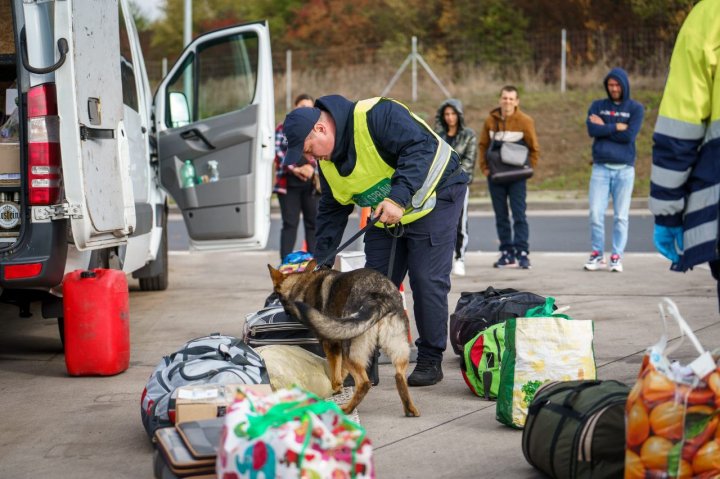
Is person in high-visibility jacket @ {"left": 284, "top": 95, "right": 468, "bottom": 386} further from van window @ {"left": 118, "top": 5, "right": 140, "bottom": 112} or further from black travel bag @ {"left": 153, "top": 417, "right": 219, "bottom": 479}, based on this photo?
van window @ {"left": 118, "top": 5, "right": 140, "bottom": 112}

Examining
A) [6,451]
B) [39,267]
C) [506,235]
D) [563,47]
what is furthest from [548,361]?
[563,47]

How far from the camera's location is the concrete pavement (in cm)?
466

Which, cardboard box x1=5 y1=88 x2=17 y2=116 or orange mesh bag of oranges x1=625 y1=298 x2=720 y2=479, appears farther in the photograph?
cardboard box x1=5 y1=88 x2=17 y2=116

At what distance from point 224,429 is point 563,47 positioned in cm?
2581

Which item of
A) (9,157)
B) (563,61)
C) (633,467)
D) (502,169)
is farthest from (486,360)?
(563,61)

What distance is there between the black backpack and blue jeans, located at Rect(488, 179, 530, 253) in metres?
4.86

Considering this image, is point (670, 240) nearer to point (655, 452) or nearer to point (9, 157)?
point (655, 452)

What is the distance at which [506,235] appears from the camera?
11.6 m

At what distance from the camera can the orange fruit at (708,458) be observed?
356 cm

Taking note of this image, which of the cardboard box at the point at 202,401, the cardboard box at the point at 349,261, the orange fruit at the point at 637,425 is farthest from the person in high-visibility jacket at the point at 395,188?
the orange fruit at the point at 637,425

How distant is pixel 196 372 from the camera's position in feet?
16.5

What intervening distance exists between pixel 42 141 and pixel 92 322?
1.10m

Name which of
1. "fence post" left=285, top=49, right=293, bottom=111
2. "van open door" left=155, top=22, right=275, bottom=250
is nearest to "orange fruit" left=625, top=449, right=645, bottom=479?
"van open door" left=155, top=22, right=275, bottom=250

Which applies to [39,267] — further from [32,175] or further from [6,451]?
[6,451]
